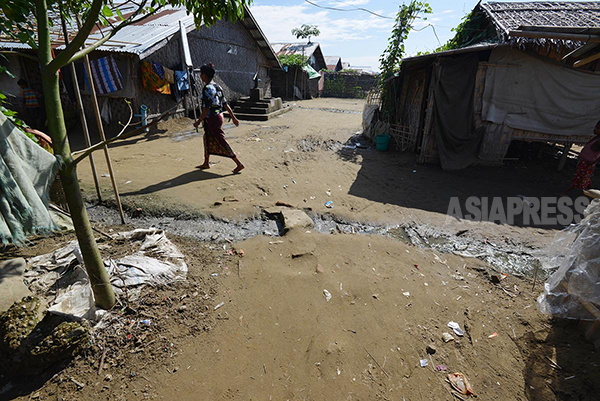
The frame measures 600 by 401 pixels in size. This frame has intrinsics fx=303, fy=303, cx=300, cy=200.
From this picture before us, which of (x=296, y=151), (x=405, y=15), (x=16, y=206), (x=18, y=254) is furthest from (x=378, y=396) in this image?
(x=405, y=15)

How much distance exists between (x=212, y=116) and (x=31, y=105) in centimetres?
731

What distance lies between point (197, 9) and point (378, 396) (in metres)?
3.04

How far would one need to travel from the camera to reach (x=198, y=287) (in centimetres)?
287

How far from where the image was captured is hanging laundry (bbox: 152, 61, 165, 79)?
884 centimetres

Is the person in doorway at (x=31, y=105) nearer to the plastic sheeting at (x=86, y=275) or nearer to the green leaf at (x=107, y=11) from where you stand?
the plastic sheeting at (x=86, y=275)

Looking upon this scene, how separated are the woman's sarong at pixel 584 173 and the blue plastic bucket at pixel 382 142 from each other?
155 inches

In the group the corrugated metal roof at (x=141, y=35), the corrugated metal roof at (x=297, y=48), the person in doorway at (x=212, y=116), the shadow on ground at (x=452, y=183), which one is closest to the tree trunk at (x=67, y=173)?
the person in doorway at (x=212, y=116)

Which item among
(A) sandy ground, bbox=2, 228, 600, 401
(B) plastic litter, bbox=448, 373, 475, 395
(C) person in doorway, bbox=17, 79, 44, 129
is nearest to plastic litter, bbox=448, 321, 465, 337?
(A) sandy ground, bbox=2, 228, 600, 401

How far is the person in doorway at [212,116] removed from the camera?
16.9ft

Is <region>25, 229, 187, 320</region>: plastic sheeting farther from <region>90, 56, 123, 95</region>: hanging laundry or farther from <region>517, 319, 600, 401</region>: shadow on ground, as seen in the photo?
<region>90, 56, 123, 95</region>: hanging laundry

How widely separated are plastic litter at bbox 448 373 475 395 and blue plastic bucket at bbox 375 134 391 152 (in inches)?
263

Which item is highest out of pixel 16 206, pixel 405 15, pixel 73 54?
pixel 405 15

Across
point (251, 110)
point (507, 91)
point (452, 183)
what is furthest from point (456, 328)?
point (251, 110)

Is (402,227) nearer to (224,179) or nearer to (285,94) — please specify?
(224,179)
